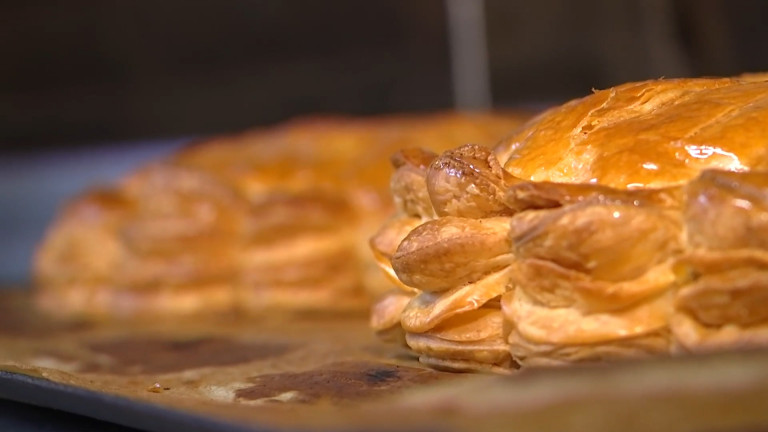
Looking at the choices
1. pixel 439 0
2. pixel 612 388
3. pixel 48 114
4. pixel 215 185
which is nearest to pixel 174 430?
pixel 612 388

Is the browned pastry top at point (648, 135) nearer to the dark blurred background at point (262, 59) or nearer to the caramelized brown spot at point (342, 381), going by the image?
the caramelized brown spot at point (342, 381)

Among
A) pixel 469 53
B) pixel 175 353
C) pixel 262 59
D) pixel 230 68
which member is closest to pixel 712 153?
pixel 175 353

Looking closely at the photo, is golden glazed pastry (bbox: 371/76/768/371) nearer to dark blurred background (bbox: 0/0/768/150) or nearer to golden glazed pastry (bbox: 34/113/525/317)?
golden glazed pastry (bbox: 34/113/525/317)

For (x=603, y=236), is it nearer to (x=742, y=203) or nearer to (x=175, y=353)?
(x=742, y=203)

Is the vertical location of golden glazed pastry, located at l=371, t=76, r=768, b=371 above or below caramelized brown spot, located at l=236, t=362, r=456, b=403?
above

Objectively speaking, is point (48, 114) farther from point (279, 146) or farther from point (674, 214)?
point (674, 214)

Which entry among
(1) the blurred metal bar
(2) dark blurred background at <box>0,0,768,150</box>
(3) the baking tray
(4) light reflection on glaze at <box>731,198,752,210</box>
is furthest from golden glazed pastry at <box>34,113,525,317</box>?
(4) light reflection on glaze at <box>731,198,752,210</box>

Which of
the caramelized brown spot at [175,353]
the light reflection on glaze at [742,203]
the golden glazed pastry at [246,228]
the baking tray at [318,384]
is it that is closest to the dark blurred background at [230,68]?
the golden glazed pastry at [246,228]
